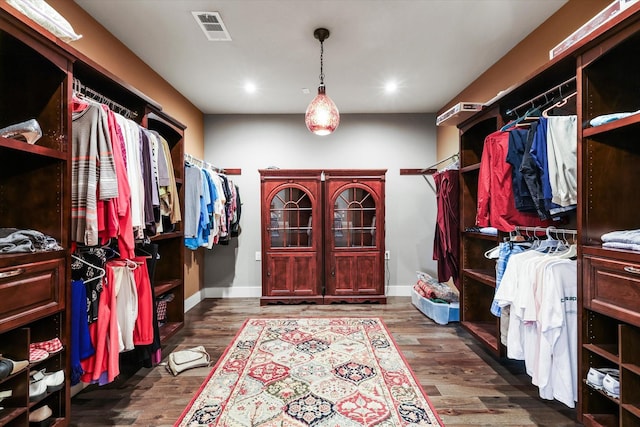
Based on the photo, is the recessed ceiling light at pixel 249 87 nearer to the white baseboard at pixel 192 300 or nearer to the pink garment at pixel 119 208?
the pink garment at pixel 119 208

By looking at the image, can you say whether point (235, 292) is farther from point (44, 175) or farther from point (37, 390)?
point (44, 175)

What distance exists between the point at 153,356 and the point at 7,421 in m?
0.99

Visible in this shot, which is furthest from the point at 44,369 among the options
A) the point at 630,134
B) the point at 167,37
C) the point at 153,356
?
the point at 630,134

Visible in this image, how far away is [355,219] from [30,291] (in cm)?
333

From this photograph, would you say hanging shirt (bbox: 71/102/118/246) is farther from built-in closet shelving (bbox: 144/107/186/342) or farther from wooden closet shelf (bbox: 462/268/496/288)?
wooden closet shelf (bbox: 462/268/496/288)

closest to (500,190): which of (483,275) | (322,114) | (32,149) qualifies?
(483,275)

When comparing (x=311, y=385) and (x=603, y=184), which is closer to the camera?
(x=603, y=184)

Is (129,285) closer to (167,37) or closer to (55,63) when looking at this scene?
(55,63)

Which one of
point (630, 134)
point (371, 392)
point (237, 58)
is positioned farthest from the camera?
point (237, 58)

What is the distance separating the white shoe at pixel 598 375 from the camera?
4.93ft

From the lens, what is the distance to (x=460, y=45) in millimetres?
2725

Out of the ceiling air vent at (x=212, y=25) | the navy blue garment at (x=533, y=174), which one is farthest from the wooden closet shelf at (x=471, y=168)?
the ceiling air vent at (x=212, y=25)

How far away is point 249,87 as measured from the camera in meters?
3.61

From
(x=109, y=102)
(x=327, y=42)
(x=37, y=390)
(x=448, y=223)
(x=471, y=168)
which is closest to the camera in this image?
(x=37, y=390)
